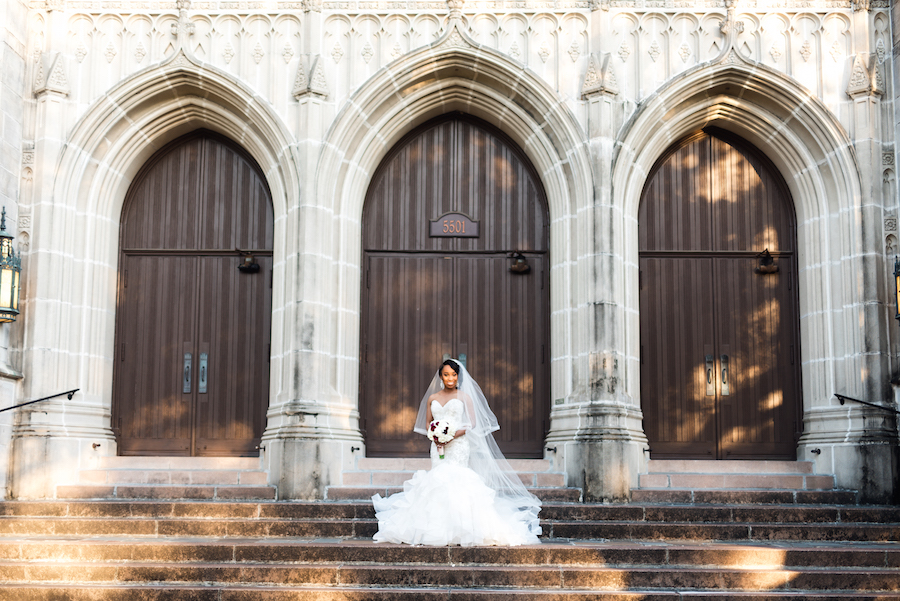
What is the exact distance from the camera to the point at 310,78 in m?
10.8

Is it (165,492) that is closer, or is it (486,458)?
(486,458)

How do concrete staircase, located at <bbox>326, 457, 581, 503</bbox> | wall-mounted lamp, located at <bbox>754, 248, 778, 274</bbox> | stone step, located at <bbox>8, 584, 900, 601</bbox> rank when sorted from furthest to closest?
wall-mounted lamp, located at <bbox>754, 248, 778, 274</bbox>
concrete staircase, located at <bbox>326, 457, 581, 503</bbox>
stone step, located at <bbox>8, 584, 900, 601</bbox>

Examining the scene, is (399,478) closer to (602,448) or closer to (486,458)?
(486,458)

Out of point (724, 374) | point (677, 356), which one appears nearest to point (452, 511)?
point (677, 356)

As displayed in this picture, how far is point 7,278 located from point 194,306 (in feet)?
6.89

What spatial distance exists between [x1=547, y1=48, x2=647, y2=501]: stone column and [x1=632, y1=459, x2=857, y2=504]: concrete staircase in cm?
28

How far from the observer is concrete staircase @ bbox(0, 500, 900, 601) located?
755cm

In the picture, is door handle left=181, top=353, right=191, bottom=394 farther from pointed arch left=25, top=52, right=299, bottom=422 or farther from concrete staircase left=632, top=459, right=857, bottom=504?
concrete staircase left=632, top=459, right=857, bottom=504

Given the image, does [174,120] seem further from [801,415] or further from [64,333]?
[801,415]

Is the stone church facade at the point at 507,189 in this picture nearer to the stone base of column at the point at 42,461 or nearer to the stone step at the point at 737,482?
the stone base of column at the point at 42,461

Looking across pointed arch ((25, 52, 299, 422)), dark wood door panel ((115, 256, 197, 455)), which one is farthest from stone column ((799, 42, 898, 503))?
dark wood door panel ((115, 256, 197, 455))

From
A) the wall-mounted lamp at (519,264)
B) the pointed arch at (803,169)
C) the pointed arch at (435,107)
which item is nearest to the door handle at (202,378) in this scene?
the pointed arch at (435,107)

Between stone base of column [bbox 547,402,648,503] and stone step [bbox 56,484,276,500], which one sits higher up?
stone base of column [bbox 547,402,648,503]

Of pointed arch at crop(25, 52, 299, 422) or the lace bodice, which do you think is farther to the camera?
pointed arch at crop(25, 52, 299, 422)
